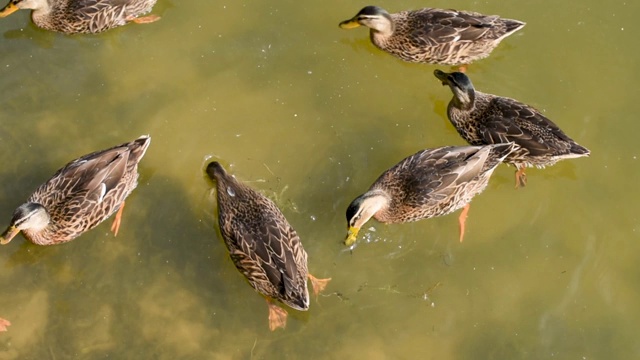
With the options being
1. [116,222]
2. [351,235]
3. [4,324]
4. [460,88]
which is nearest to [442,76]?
[460,88]

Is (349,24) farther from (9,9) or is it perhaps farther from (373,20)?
(9,9)

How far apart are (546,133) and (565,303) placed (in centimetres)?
154

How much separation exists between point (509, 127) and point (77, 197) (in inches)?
149

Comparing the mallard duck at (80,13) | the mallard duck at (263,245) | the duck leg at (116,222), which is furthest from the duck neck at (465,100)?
the duck leg at (116,222)

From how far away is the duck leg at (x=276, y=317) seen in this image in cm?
571

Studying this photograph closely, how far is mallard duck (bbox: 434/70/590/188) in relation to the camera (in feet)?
19.0

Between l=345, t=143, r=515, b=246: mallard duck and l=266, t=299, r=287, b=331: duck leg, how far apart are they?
32.4 inches

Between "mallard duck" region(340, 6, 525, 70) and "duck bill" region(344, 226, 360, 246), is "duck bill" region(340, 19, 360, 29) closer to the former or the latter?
"mallard duck" region(340, 6, 525, 70)

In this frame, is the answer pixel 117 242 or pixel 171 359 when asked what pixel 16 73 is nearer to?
pixel 117 242

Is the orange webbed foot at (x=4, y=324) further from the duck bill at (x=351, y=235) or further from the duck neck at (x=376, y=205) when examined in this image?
the duck neck at (x=376, y=205)

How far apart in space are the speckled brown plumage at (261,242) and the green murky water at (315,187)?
0.34 meters

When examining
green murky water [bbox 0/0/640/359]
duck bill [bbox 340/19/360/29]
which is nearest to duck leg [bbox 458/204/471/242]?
green murky water [bbox 0/0/640/359]

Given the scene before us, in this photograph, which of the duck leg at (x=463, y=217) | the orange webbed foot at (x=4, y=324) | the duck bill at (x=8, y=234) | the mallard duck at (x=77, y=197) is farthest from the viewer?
the duck leg at (x=463, y=217)

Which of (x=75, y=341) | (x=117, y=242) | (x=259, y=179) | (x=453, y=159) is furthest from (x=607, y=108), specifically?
(x=75, y=341)
